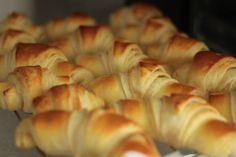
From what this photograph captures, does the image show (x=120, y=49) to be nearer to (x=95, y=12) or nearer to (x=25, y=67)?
(x=25, y=67)

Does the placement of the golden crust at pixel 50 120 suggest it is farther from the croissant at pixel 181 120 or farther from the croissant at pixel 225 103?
the croissant at pixel 225 103

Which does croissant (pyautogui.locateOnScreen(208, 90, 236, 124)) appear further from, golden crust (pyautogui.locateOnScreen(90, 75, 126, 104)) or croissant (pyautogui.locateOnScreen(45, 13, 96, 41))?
croissant (pyautogui.locateOnScreen(45, 13, 96, 41))

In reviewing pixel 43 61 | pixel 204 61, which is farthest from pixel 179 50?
pixel 43 61

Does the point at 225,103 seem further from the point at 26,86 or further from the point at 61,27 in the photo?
the point at 61,27

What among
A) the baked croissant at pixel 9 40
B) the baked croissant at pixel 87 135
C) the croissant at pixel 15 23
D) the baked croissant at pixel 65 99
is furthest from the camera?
the croissant at pixel 15 23

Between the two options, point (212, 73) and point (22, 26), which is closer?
point (212, 73)

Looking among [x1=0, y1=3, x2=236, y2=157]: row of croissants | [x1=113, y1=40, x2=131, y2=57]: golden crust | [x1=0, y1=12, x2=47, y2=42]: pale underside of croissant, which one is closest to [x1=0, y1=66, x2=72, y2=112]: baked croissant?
[x1=0, y1=3, x2=236, y2=157]: row of croissants

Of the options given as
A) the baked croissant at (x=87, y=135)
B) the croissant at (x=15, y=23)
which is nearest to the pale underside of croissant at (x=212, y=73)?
the baked croissant at (x=87, y=135)
